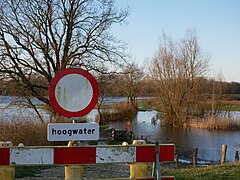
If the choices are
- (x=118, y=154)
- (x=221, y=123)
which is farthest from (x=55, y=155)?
(x=221, y=123)

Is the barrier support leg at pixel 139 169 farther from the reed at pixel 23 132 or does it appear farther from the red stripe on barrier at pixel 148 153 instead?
the reed at pixel 23 132

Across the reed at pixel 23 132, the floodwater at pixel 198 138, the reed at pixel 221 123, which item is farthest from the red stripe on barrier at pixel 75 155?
the reed at pixel 221 123

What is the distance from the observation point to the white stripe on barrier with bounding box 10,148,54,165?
142 inches

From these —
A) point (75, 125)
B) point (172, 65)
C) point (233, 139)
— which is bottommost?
point (233, 139)

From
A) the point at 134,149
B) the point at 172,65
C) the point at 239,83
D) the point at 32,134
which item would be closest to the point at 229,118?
the point at 172,65

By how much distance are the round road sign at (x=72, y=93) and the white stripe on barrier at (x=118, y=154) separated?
465 mm

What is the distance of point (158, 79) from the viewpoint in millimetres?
40812

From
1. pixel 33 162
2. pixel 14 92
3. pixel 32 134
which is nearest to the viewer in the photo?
pixel 33 162

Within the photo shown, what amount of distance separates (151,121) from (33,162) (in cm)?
3753

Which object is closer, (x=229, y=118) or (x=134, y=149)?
(x=134, y=149)

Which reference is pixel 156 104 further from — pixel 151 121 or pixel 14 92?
pixel 14 92

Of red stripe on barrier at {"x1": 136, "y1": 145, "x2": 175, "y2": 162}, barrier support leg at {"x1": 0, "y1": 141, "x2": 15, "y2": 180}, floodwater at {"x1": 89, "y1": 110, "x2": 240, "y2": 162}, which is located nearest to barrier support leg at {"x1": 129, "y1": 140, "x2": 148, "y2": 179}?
red stripe on barrier at {"x1": 136, "y1": 145, "x2": 175, "y2": 162}

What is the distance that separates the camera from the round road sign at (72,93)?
377 cm

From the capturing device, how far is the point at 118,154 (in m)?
3.76
